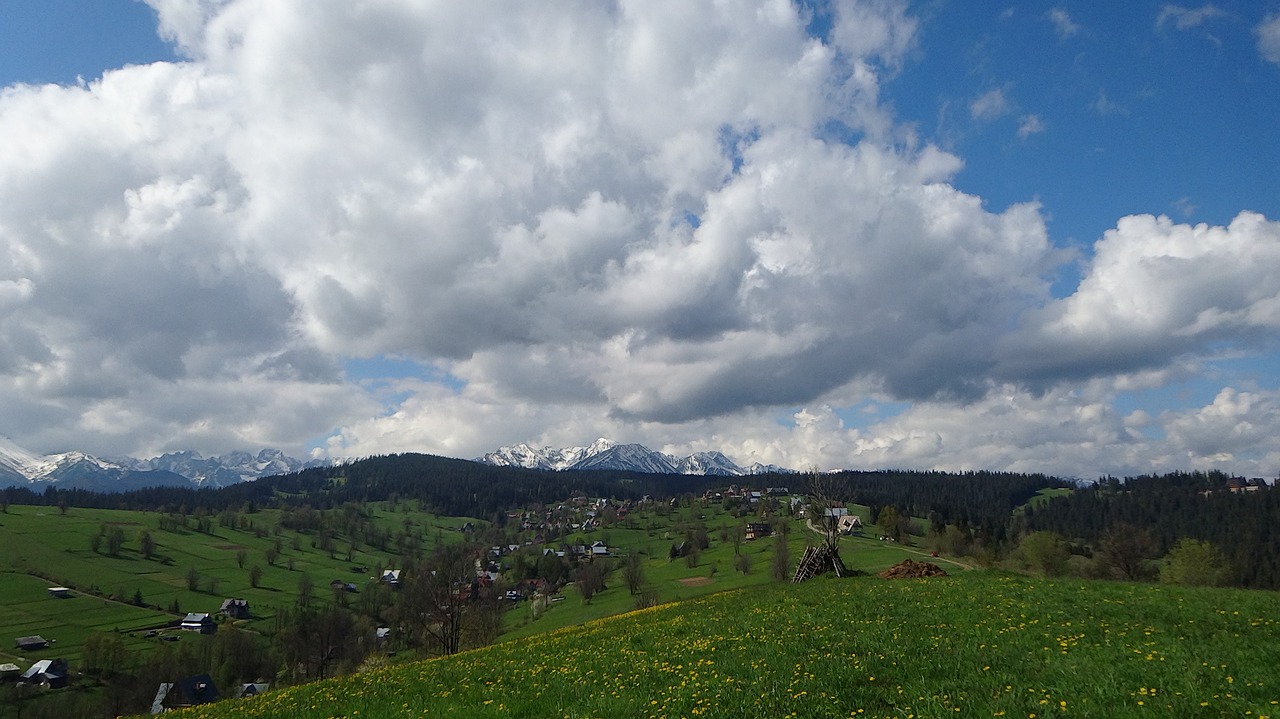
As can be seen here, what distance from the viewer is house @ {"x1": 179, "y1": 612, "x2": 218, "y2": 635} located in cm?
16312

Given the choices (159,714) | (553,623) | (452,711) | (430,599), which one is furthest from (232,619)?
(452,711)

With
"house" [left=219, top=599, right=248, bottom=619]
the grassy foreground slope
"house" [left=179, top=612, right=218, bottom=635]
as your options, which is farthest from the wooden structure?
"house" [left=219, top=599, right=248, bottom=619]

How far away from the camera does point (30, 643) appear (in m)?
142

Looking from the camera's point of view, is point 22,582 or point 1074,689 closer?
point 1074,689

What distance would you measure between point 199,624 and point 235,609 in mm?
18908

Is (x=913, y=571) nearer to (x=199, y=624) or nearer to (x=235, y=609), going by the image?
(x=199, y=624)

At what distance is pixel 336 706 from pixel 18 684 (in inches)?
5948

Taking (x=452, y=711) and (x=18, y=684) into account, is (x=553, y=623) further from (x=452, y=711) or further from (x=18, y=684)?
(x=452, y=711)

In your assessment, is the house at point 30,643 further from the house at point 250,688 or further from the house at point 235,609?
the house at point 250,688

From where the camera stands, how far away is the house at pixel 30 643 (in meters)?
141

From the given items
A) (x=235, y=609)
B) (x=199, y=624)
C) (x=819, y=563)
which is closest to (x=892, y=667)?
(x=819, y=563)

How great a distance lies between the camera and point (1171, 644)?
16219mm

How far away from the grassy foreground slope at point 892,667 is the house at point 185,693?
352ft

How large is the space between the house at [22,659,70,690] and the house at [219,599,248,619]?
51596mm
